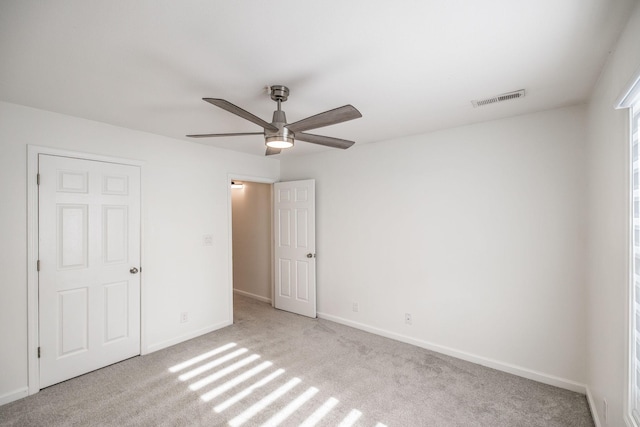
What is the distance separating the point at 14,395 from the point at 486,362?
4173 millimetres

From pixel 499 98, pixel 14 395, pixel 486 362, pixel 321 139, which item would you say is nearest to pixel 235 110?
pixel 321 139

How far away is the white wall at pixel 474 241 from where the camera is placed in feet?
8.34

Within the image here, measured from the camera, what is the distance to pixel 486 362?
2.92 metres

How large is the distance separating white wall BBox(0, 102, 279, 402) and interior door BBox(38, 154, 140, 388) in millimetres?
122

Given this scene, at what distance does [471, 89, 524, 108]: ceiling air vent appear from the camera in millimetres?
2224

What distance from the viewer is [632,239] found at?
1.45m

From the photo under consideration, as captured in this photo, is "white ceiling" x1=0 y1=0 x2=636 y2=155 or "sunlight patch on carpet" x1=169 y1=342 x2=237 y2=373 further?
"sunlight patch on carpet" x1=169 y1=342 x2=237 y2=373

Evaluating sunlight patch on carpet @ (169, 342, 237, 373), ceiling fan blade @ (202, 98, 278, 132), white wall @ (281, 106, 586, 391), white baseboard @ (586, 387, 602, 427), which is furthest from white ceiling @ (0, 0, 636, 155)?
sunlight patch on carpet @ (169, 342, 237, 373)

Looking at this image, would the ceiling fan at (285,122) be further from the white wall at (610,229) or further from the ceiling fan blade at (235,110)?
the white wall at (610,229)

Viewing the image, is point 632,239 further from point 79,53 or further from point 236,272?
point 236,272

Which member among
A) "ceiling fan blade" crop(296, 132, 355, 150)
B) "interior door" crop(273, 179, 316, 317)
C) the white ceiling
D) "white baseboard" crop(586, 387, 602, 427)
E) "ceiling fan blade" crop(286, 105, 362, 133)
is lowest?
"white baseboard" crop(586, 387, 602, 427)

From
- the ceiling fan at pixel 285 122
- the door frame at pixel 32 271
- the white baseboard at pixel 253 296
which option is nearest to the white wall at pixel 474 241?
the white baseboard at pixel 253 296

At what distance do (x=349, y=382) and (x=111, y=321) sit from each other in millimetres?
2450

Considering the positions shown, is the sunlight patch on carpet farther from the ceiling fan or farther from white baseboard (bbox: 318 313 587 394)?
the ceiling fan
